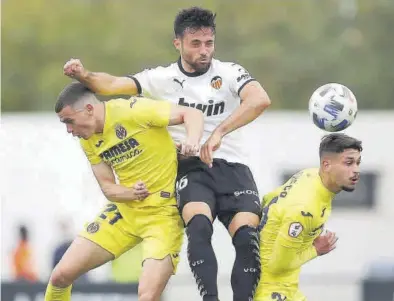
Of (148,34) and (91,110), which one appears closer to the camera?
(91,110)

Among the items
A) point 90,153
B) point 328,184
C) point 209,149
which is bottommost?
point 328,184

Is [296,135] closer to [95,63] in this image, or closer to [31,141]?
[31,141]

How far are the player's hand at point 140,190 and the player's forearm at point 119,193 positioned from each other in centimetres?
2

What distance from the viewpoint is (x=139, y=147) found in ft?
37.9

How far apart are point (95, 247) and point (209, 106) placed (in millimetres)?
1572

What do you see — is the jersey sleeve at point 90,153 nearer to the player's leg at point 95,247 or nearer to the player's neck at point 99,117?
the player's neck at point 99,117

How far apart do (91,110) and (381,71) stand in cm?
3288

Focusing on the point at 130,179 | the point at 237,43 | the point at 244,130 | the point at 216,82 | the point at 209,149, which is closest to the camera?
the point at 209,149

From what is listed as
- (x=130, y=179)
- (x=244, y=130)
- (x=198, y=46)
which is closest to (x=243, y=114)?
(x=198, y=46)

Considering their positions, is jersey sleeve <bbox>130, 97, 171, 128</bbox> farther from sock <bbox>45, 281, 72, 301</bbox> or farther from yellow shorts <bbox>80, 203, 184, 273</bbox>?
sock <bbox>45, 281, 72, 301</bbox>

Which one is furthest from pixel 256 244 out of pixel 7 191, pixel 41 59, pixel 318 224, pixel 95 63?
pixel 41 59

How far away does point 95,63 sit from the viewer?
1714 inches

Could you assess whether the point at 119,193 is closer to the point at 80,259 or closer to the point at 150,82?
the point at 80,259

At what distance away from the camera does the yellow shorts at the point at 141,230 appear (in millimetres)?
11586
